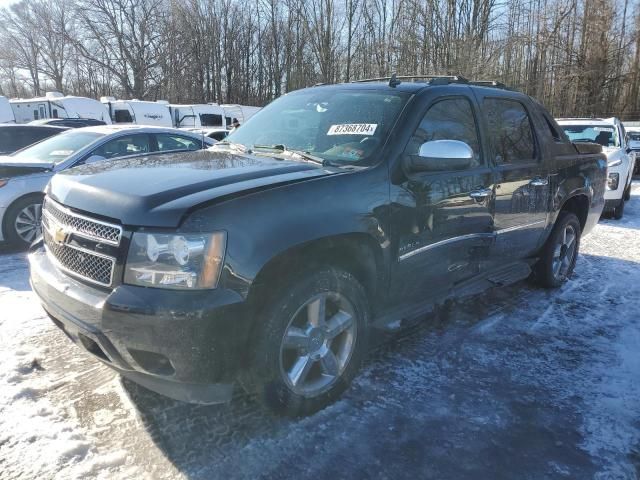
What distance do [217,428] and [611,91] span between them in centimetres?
3751

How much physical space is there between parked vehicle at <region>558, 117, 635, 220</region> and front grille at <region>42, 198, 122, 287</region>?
848cm

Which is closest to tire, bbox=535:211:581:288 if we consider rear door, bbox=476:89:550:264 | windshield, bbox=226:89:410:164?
rear door, bbox=476:89:550:264

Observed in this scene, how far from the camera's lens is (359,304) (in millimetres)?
3035

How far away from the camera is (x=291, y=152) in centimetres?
336

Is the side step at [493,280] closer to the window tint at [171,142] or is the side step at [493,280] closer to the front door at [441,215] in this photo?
the front door at [441,215]

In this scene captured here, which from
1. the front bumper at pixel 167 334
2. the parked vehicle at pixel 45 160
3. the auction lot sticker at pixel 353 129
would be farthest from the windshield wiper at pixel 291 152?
the parked vehicle at pixel 45 160

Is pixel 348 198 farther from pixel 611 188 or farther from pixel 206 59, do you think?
pixel 206 59

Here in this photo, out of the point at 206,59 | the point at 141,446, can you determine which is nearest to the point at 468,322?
the point at 141,446

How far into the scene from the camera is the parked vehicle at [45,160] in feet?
20.6

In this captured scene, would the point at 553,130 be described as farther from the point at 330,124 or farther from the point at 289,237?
the point at 289,237

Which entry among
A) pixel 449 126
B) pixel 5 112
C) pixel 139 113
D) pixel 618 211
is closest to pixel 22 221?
pixel 449 126

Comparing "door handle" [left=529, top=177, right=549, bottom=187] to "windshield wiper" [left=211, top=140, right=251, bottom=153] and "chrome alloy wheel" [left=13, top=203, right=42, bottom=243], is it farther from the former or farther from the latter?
"chrome alloy wheel" [left=13, top=203, right=42, bottom=243]

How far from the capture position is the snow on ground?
99.2 inches

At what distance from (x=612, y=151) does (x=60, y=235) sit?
9.86 m
